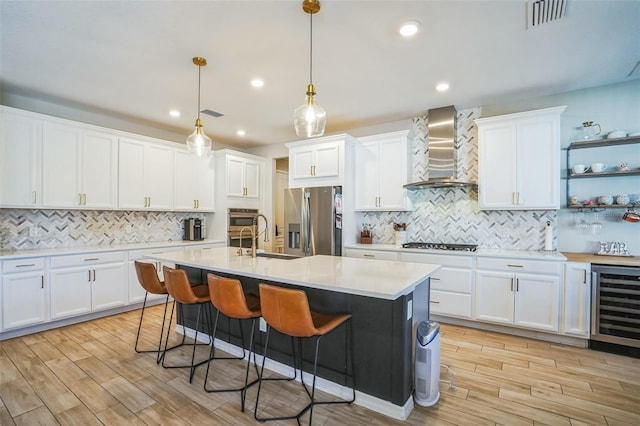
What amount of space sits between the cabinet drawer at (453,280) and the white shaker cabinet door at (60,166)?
180 inches

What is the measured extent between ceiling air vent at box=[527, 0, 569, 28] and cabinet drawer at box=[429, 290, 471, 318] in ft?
8.94

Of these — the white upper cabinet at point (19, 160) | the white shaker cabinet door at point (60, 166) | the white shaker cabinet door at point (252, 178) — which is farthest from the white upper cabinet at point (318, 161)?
the white upper cabinet at point (19, 160)

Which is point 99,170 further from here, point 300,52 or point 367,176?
point 367,176

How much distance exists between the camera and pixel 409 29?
2.36 metres

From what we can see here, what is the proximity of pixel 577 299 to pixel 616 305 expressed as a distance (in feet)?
0.94

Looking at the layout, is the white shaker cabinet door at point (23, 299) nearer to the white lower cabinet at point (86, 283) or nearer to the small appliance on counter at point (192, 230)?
the white lower cabinet at point (86, 283)

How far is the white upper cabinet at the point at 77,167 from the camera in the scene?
365cm

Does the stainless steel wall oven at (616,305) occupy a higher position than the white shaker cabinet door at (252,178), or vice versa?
the white shaker cabinet door at (252,178)

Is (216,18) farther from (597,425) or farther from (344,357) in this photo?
(597,425)

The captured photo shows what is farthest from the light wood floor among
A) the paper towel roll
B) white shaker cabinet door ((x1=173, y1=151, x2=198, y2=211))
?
white shaker cabinet door ((x1=173, y1=151, x2=198, y2=211))

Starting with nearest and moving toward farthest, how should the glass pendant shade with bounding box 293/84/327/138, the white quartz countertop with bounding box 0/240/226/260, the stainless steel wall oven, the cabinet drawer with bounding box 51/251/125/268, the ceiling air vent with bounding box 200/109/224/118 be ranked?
the glass pendant shade with bounding box 293/84/327/138 → the stainless steel wall oven → the white quartz countertop with bounding box 0/240/226/260 → the cabinet drawer with bounding box 51/251/125/268 → the ceiling air vent with bounding box 200/109/224/118

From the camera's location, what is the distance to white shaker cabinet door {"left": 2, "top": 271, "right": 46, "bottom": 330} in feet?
10.4

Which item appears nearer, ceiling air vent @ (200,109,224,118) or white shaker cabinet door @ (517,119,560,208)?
white shaker cabinet door @ (517,119,560,208)

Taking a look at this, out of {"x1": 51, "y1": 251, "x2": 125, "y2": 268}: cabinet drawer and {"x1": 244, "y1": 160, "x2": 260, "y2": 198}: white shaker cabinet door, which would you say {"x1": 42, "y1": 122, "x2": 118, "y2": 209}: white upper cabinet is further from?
{"x1": 244, "y1": 160, "x2": 260, "y2": 198}: white shaker cabinet door
